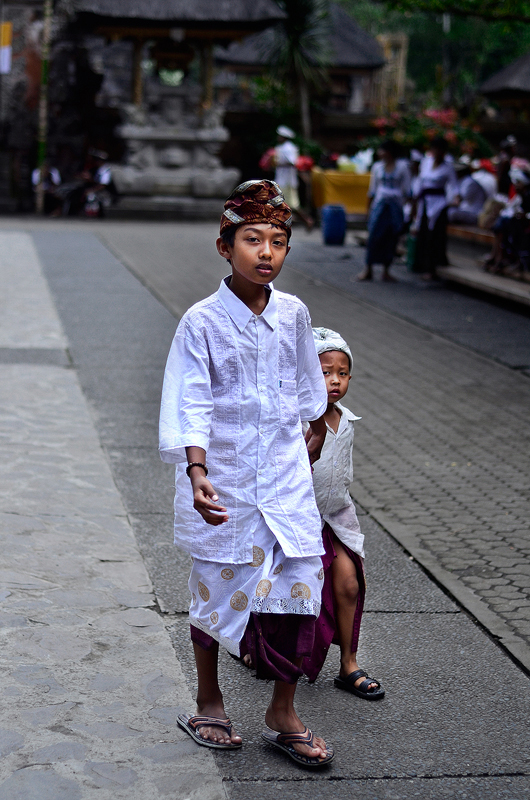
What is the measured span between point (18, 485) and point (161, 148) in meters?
20.6

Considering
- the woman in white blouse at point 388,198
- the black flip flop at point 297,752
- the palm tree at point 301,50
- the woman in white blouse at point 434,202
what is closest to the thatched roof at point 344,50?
the palm tree at point 301,50

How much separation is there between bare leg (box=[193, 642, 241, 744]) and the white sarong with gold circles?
0.14 metres

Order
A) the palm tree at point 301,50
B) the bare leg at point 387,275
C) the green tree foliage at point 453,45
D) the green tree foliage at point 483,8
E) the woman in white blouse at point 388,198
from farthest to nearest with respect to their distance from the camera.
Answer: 1. the green tree foliage at point 453,45
2. the palm tree at point 301,50
3. the bare leg at point 387,275
4. the woman in white blouse at point 388,198
5. the green tree foliage at point 483,8

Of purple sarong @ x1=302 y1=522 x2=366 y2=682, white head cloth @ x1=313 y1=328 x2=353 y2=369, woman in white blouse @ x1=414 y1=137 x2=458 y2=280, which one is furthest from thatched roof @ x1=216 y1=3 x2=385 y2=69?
purple sarong @ x1=302 y1=522 x2=366 y2=682

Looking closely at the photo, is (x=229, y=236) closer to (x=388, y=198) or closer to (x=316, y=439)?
(x=316, y=439)

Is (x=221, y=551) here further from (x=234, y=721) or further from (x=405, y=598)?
(x=405, y=598)

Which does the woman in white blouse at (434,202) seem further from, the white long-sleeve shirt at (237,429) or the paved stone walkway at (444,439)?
the white long-sleeve shirt at (237,429)

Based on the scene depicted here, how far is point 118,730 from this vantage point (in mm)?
3236

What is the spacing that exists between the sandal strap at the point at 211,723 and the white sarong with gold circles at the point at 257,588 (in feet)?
0.94

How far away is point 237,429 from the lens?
3.07 m

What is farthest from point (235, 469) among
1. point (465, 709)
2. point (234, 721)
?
point (465, 709)

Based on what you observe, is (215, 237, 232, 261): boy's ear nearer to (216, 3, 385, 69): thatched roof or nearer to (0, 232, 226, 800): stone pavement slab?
(0, 232, 226, 800): stone pavement slab

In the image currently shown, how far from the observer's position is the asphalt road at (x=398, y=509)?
10.4 feet

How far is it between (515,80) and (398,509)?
1033 inches
